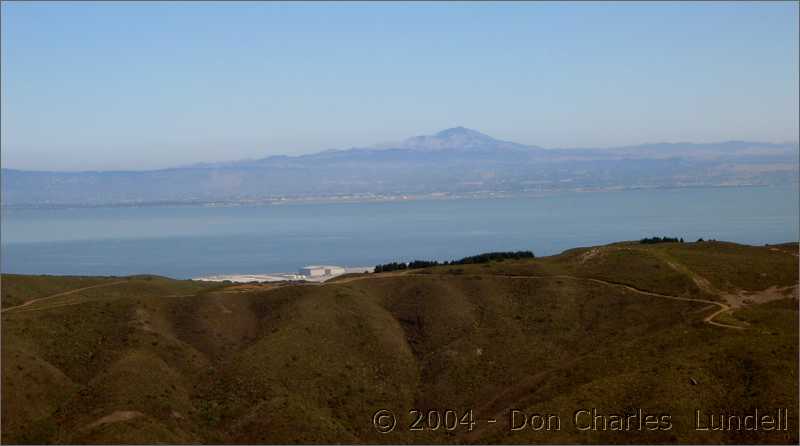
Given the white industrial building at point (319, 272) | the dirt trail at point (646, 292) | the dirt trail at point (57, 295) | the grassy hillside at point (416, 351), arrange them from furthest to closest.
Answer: the white industrial building at point (319, 272) < the dirt trail at point (57, 295) < the dirt trail at point (646, 292) < the grassy hillside at point (416, 351)

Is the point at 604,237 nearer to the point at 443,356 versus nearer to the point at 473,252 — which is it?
the point at 473,252

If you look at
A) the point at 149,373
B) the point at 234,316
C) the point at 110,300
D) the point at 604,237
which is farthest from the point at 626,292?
the point at 604,237

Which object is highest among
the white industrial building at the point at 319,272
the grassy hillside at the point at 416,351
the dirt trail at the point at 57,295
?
the dirt trail at the point at 57,295

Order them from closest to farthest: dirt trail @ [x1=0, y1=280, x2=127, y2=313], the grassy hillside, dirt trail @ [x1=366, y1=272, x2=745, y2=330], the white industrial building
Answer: the grassy hillside < dirt trail @ [x1=366, y1=272, x2=745, y2=330] < dirt trail @ [x1=0, y1=280, x2=127, y2=313] < the white industrial building

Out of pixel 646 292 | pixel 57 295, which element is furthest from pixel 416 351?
pixel 57 295

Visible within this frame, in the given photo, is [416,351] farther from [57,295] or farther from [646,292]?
[57,295]

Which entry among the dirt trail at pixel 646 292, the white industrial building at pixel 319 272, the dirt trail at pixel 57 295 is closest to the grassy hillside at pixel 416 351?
the dirt trail at pixel 646 292

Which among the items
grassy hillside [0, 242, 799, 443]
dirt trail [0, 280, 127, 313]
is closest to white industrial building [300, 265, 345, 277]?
dirt trail [0, 280, 127, 313]

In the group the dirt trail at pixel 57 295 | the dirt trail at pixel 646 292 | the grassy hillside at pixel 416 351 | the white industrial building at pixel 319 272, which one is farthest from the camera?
the white industrial building at pixel 319 272

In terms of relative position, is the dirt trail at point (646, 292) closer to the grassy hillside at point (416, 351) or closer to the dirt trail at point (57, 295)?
the grassy hillside at point (416, 351)

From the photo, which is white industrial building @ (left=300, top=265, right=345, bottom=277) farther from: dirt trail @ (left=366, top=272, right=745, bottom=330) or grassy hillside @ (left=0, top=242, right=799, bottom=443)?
dirt trail @ (left=366, top=272, right=745, bottom=330)
